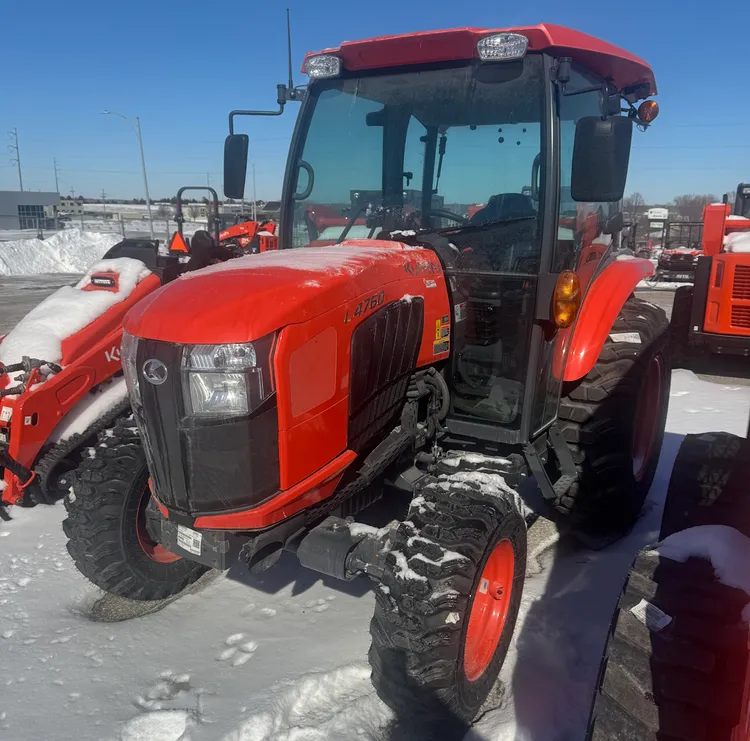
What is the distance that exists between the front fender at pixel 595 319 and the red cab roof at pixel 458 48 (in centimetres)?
103

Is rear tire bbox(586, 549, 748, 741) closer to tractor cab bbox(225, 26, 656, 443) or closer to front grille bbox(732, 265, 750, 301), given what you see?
tractor cab bbox(225, 26, 656, 443)

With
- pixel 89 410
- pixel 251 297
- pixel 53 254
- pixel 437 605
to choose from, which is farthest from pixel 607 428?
pixel 53 254

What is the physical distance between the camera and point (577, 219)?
122 inches

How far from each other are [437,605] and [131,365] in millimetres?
1302

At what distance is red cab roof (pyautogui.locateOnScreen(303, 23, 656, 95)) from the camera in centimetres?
270

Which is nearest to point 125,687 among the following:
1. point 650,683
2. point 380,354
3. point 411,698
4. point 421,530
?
point 411,698

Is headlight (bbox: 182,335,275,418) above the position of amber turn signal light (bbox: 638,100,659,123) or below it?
below

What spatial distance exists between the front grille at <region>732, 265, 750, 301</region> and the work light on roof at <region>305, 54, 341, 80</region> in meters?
4.29

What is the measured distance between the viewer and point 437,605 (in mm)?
2207

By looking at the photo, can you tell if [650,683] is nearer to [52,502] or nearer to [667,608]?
[667,608]

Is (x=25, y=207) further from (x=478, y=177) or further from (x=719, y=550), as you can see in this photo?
(x=719, y=550)

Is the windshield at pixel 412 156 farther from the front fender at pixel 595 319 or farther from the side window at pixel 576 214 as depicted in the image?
the front fender at pixel 595 319

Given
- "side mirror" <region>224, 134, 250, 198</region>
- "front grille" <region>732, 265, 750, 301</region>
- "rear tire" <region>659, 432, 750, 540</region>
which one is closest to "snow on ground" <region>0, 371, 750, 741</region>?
"rear tire" <region>659, 432, 750, 540</region>

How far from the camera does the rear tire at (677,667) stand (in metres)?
1.50
